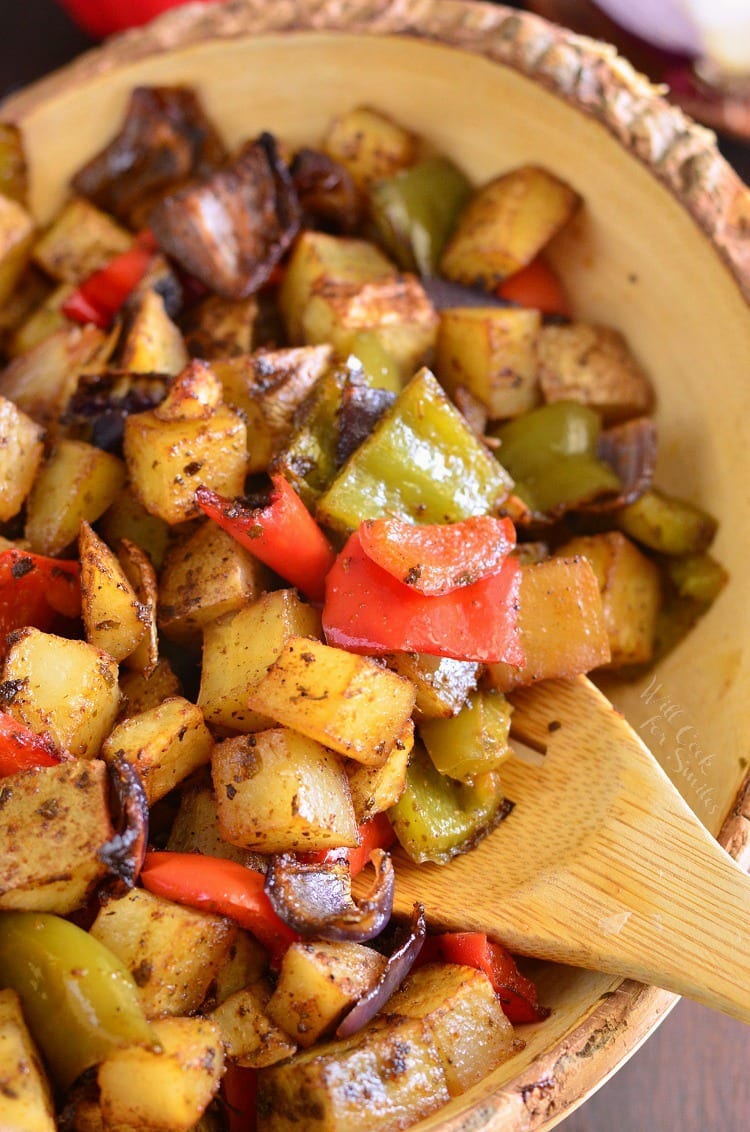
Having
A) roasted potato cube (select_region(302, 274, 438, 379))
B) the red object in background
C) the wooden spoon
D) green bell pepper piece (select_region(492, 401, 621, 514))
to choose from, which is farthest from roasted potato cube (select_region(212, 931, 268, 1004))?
the red object in background

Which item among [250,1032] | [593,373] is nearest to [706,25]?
[593,373]

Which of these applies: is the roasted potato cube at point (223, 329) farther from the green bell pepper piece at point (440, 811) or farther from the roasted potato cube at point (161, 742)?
the green bell pepper piece at point (440, 811)

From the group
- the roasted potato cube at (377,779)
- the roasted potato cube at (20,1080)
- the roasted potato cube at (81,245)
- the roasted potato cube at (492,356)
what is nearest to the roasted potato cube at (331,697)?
the roasted potato cube at (377,779)

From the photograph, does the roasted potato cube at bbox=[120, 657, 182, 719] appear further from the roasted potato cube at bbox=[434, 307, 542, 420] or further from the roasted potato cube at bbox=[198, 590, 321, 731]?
the roasted potato cube at bbox=[434, 307, 542, 420]

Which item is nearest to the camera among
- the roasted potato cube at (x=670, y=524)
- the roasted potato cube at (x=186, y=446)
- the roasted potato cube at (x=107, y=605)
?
the roasted potato cube at (x=107, y=605)

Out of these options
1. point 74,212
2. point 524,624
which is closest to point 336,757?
point 524,624
